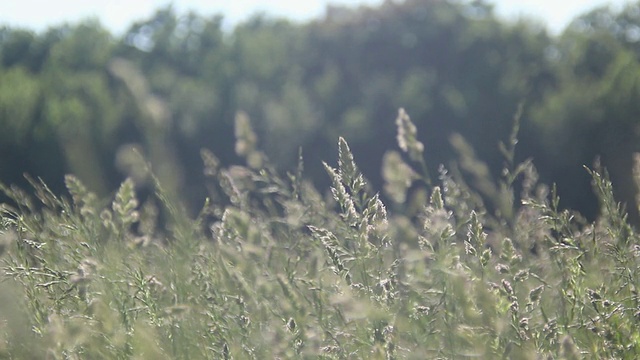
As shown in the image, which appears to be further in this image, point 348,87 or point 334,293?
point 348,87

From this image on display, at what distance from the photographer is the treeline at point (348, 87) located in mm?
22922

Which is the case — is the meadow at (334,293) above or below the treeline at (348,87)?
above

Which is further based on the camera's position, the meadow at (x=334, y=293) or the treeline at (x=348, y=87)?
the treeline at (x=348, y=87)

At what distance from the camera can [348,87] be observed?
92.0ft

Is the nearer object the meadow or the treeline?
the meadow

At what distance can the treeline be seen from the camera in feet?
75.2

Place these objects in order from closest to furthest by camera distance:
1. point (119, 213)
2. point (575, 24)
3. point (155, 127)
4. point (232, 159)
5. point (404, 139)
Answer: point (155, 127), point (119, 213), point (404, 139), point (232, 159), point (575, 24)

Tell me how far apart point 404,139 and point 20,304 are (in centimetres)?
130

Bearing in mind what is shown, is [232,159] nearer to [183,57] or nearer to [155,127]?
[183,57]

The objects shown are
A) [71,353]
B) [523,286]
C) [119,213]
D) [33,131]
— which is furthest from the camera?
[33,131]

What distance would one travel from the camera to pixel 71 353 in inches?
92.0

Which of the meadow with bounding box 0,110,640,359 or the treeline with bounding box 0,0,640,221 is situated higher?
the meadow with bounding box 0,110,640,359

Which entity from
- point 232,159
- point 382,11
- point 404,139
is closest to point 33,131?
point 232,159

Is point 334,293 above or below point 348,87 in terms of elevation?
above
